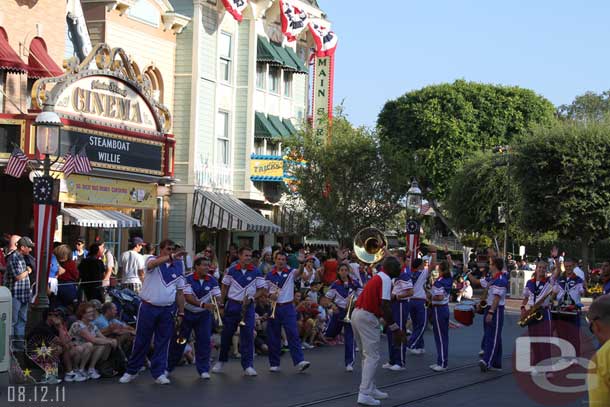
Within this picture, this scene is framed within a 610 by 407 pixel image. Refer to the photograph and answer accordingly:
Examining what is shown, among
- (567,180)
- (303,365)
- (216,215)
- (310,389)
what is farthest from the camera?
(567,180)

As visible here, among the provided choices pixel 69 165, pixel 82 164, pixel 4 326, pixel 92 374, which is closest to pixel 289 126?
pixel 82 164

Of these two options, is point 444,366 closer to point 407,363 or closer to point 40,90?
point 407,363

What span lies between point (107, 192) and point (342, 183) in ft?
32.8

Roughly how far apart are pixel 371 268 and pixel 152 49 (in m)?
16.6

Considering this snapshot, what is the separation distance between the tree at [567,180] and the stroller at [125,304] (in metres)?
29.9

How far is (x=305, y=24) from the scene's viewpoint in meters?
38.8

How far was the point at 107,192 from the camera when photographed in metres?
28.1

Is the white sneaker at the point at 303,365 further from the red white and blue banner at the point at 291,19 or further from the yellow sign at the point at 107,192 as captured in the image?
the red white and blue banner at the point at 291,19

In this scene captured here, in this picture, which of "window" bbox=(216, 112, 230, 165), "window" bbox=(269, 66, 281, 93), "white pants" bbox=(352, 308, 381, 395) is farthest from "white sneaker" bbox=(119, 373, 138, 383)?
"window" bbox=(269, 66, 281, 93)

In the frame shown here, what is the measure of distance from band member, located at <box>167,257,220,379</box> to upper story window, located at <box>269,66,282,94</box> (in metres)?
24.1

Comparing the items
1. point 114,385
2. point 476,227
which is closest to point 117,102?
point 114,385

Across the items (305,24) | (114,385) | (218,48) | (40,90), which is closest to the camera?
(114,385)

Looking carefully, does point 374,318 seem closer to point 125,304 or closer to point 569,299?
point 569,299

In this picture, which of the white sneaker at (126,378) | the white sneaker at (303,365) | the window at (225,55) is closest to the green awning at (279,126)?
the window at (225,55)
